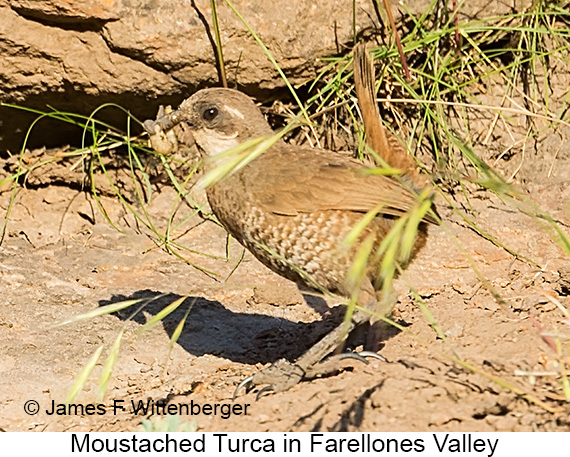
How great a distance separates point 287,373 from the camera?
3787 mm

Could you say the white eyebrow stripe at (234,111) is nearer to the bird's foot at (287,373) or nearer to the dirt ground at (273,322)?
the dirt ground at (273,322)

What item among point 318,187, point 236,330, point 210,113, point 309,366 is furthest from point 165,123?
point 309,366

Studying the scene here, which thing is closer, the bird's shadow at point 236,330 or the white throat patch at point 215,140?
the white throat patch at point 215,140

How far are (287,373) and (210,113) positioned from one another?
1.23 metres

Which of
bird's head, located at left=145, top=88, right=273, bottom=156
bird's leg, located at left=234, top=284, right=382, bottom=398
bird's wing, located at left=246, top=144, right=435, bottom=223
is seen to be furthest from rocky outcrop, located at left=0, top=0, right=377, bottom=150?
bird's leg, located at left=234, top=284, right=382, bottom=398

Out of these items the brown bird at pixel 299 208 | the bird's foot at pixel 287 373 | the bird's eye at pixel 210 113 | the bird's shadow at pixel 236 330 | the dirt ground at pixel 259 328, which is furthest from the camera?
the bird's shadow at pixel 236 330

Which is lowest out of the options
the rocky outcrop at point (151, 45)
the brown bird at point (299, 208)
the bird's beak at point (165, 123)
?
the brown bird at point (299, 208)

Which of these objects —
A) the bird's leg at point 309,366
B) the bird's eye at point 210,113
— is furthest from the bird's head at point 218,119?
the bird's leg at point 309,366

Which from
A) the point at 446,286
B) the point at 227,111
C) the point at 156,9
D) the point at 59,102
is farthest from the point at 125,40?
the point at 446,286

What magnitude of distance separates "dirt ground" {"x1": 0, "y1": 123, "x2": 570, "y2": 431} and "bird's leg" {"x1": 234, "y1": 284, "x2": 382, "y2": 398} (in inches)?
3.1

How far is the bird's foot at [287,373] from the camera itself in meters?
3.70

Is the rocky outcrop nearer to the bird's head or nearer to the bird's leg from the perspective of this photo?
the bird's head

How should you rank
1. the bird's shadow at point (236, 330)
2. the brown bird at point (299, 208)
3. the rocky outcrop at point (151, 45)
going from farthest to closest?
the rocky outcrop at point (151, 45) → the bird's shadow at point (236, 330) → the brown bird at point (299, 208)

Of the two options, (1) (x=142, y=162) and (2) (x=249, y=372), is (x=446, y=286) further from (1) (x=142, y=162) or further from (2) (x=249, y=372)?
(1) (x=142, y=162)
